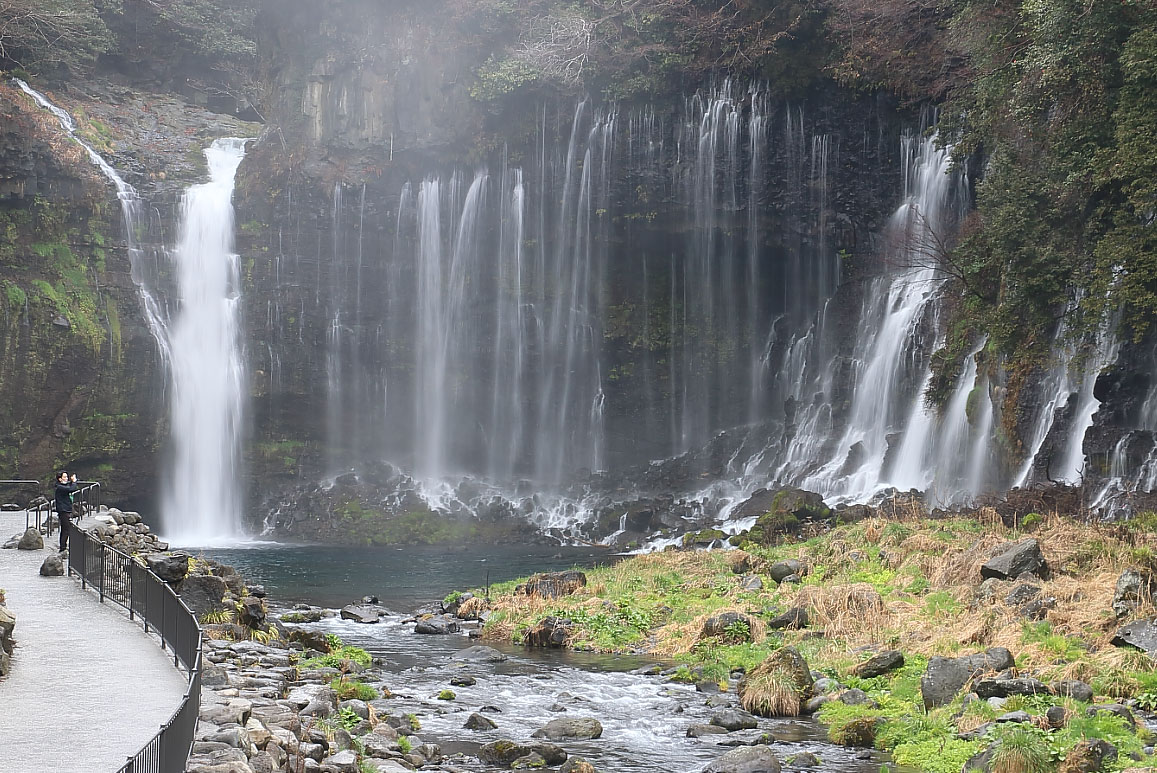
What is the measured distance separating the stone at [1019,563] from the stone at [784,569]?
413cm

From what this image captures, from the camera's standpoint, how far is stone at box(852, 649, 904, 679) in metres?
14.2

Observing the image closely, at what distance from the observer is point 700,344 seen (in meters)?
45.6

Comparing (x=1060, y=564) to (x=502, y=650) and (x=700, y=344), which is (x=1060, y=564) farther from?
(x=700, y=344)

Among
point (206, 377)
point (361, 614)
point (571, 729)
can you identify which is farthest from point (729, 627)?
point (206, 377)

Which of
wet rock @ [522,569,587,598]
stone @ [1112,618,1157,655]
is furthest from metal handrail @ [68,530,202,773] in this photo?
stone @ [1112,618,1157,655]

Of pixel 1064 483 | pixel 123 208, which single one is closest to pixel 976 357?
pixel 1064 483

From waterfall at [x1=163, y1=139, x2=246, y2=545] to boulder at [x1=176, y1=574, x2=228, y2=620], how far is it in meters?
24.9

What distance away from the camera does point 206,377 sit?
4378 centimetres

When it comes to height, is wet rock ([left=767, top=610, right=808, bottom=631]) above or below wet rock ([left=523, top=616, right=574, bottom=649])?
above

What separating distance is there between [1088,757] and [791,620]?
7.32 meters

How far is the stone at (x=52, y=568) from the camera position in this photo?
19234 millimetres

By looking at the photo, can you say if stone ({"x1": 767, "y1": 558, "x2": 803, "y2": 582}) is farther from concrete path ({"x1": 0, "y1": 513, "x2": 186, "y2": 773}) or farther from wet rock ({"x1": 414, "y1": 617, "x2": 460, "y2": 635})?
concrete path ({"x1": 0, "y1": 513, "x2": 186, "y2": 773})

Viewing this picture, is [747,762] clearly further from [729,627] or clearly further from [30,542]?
[30,542]

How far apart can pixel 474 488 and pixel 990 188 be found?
24.8 meters
